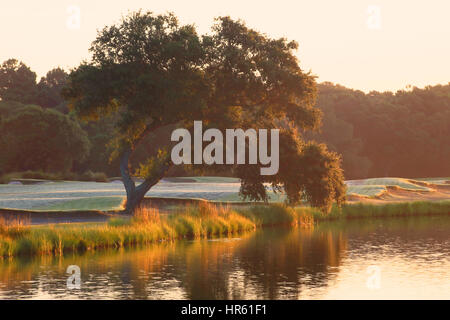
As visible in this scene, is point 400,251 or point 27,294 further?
point 400,251

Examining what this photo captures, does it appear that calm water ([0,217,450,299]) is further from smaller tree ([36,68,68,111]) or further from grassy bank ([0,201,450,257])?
smaller tree ([36,68,68,111])

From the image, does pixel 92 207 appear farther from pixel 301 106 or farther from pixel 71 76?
pixel 301 106

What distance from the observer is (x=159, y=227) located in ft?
123

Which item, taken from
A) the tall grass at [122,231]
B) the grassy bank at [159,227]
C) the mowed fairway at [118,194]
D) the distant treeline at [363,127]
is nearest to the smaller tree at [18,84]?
the distant treeline at [363,127]

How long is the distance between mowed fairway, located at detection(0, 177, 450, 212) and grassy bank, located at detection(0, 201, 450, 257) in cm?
600

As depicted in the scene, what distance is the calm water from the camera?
22.5 m

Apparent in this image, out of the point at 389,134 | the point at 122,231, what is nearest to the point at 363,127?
the point at 389,134

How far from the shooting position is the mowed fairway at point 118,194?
46.8 metres

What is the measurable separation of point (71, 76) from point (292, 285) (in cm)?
2405

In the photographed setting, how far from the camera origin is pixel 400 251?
32.9m
